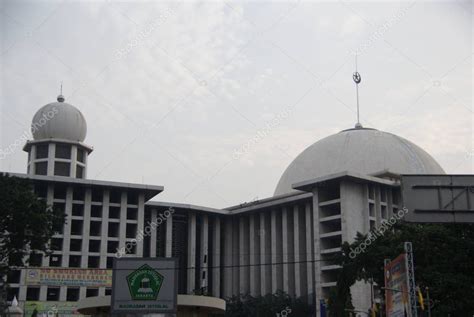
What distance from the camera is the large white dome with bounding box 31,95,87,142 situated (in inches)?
2955

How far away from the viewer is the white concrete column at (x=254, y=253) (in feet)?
262

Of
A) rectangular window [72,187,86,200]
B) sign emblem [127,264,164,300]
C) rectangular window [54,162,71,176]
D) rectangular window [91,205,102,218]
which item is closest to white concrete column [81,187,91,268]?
rectangular window [72,187,86,200]

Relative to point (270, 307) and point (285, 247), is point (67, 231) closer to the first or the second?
point (270, 307)

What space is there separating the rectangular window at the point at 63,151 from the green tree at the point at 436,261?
4040 centimetres

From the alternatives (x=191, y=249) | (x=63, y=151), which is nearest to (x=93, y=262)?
(x=191, y=249)

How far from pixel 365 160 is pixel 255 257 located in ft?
56.1

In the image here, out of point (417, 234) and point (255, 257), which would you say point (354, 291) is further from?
point (417, 234)

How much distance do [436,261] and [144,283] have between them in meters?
18.2

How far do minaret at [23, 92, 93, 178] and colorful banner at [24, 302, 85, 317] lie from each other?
1485 cm

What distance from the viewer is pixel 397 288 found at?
25312 mm

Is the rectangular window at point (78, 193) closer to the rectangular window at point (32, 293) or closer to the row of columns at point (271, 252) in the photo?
the rectangular window at point (32, 293)

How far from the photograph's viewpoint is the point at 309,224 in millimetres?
74938

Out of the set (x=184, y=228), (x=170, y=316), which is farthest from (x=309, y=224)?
(x=170, y=316)

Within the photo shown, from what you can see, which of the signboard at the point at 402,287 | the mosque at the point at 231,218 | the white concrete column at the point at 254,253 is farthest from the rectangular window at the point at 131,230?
the signboard at the point at 402,287
